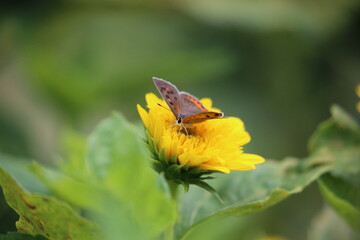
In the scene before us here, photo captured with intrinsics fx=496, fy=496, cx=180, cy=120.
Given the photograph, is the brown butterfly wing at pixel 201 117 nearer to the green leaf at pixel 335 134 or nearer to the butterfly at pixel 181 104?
the butterfly at pixel 181 104

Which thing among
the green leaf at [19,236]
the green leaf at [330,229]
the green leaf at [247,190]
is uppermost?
the green leaf at [19,236]

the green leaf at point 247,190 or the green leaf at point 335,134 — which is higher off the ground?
the green leaf at point 335,134

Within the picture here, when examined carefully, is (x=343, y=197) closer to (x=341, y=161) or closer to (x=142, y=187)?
(x=341, y=161)

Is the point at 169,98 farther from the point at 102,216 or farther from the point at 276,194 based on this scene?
the point at 102,216

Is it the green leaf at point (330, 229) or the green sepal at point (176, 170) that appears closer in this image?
the green sepal at point (176, 170)

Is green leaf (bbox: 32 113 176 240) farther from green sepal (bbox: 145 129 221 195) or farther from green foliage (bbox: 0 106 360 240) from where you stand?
green sepal (bbox: 145 129 221 195)

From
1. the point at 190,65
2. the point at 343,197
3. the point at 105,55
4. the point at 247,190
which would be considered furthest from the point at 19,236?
the point at 105,55

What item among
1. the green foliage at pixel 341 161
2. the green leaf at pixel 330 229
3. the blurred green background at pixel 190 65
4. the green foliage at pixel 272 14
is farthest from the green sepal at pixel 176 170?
the green foliage at pixel 272 14
